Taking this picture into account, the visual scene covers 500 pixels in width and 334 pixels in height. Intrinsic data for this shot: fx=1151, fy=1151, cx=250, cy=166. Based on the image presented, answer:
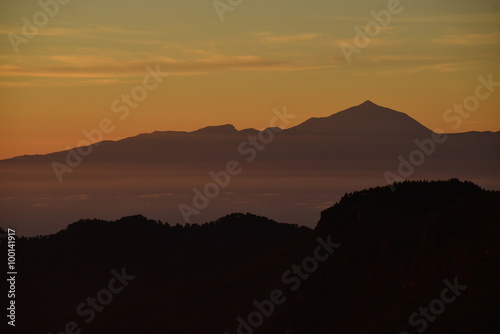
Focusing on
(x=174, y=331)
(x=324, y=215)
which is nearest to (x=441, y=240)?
(x=324, y=215)

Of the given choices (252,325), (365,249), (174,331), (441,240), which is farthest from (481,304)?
(174,331)

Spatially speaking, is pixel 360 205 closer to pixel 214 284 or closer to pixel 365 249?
pixel 365 249

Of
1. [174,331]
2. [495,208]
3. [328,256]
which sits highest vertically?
[495,208]

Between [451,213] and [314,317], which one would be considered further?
[314,317]

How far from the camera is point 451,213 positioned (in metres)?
130

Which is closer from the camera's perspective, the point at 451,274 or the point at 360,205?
the point at 451,274

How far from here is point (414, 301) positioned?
12169cm

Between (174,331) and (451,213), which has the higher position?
(451,213)

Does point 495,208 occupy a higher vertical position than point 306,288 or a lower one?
higher

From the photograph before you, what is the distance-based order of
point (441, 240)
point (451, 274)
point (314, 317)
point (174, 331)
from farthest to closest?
point (174, 331) → point (314, 317) → point (441, 240) → point (451, 274)

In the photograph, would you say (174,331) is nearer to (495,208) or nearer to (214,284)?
(214,284)

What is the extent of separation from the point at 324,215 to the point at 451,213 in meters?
29.3

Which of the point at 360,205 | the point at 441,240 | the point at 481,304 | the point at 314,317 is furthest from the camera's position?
the point at 360,205

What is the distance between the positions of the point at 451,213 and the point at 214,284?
4880 centimetres
